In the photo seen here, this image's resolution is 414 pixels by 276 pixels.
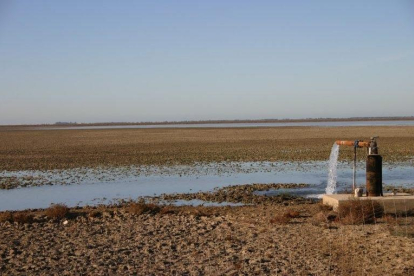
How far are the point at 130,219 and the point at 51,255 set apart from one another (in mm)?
3948

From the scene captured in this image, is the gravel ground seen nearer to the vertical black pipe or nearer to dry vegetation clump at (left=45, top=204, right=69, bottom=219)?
dry vegetation clump at (left=45, top=204, right=69, bottom=219)

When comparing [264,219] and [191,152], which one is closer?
[264,219]

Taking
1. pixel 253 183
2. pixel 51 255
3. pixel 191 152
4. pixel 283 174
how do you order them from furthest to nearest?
1. pixel 191 152
2. pixel 283 174
3. pixel 253 183
4. pixel 51 255

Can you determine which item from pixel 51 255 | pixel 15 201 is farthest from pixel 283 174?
pixel 51 255

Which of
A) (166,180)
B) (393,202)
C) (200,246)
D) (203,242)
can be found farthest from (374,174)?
(166,180)

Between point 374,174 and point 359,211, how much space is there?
1.56m

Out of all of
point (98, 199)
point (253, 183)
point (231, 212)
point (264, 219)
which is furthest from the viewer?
point (253, 183)

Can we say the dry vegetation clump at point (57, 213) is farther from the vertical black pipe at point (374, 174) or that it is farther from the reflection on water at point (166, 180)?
the vertical black pipe at point (374, 174)

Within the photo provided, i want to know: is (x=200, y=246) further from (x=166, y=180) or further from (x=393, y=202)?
(x=166, y=180)

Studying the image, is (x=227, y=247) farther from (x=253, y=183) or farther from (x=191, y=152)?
(x=191, y=152)

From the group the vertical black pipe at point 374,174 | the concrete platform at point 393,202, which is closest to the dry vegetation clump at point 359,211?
the concrete platform at point 393,202

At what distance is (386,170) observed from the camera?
2655 cm

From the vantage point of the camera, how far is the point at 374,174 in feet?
45.7

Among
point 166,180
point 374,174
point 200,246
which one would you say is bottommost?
point 166,180
